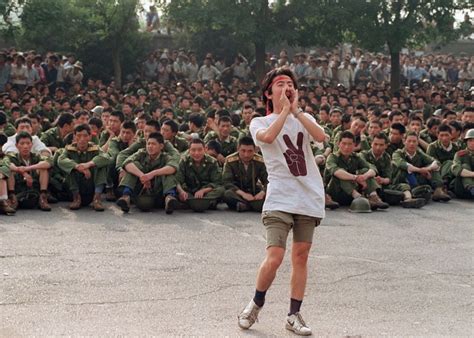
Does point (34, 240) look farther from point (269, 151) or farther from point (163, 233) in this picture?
point (269, 151)

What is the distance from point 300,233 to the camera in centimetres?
573

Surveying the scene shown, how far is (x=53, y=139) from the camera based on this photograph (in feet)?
41.7

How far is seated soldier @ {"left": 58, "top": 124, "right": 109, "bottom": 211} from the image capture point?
10836 mm

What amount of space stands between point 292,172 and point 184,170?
5654mm

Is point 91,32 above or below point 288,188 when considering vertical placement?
above

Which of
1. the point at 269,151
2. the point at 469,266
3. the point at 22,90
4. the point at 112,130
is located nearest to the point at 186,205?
the point at 112,130

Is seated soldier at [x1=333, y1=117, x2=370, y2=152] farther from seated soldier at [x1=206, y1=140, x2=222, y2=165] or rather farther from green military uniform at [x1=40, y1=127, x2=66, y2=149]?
green military uniform at [x1=40, y1=127, x2=66, y2=149]

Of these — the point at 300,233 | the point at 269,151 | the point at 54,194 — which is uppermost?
the point at 269,151

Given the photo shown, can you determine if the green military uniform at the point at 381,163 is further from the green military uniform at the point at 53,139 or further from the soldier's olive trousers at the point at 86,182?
the green military uniform at the point at 53,139

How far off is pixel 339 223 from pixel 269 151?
447 cm

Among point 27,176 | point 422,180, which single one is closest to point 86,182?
point 27,176

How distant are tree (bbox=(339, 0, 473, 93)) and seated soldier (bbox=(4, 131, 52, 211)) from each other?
1379 centimetres

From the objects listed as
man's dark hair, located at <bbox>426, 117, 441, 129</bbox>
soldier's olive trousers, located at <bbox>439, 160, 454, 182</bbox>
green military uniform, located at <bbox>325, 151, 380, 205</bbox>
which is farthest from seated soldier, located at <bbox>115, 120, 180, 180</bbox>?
man's dark hair, located at <bbox>426, 117, 441, 129</bbox>

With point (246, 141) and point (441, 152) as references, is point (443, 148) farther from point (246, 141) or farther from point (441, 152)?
point (246, 141)
